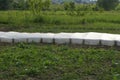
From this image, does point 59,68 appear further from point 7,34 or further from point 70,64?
point 7,34

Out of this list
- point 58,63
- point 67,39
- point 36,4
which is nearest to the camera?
point 58,63

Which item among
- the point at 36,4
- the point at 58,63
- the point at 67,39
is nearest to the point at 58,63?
the point at 58,63

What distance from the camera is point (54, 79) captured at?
17.4 ft

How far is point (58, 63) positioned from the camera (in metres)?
6.34

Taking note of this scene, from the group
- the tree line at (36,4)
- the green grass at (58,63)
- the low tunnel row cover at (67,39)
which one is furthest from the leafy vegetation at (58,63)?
the tree line at (36,4)

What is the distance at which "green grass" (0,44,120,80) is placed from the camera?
5477 millimetres

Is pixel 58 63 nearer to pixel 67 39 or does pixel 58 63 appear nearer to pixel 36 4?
pixel 67 39

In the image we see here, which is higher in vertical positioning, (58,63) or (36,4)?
(36,4)

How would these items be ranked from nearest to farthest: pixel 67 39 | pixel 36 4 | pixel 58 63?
pixel 58 63 < pixel 67 39 < pixel 36 4

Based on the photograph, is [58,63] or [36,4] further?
[36,4]

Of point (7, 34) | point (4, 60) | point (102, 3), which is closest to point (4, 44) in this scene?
point (7, 34)

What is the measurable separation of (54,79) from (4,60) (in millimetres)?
1678

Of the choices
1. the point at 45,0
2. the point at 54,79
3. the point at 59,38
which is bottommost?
the point at 54,79

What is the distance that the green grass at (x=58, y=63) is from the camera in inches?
216
